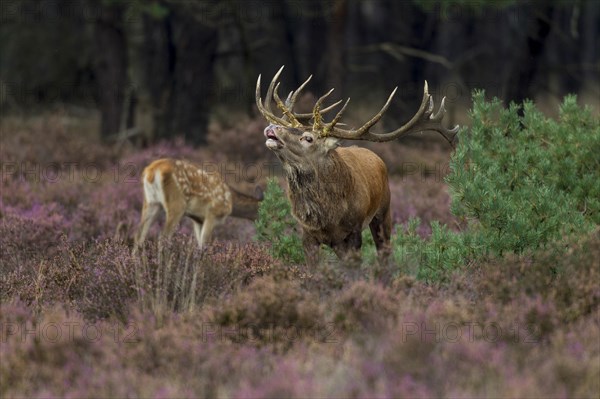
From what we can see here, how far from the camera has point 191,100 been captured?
20.3 m

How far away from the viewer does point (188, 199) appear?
11102mm

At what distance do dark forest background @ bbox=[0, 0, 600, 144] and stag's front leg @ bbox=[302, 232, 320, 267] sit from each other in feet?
26.1

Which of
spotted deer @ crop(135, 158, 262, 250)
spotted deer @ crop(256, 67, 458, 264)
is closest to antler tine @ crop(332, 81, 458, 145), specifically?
spotted deer @ crop(256, 67, 458, 264)

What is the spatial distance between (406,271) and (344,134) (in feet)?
5.12

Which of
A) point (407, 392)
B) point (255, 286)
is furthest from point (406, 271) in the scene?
point (407, 392)

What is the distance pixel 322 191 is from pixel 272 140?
2.12 ft

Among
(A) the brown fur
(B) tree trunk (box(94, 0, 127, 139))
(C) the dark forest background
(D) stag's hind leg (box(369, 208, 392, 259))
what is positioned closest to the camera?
(A) the brown fur

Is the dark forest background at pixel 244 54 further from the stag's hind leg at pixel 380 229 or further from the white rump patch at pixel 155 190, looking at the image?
the stag's hind leg at pixel 380 229

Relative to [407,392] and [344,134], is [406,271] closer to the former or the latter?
[344,134]

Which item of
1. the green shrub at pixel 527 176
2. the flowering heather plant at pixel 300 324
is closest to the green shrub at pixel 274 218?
the flowering heather plant at pixel 300 324

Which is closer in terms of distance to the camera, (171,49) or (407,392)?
(407,392)

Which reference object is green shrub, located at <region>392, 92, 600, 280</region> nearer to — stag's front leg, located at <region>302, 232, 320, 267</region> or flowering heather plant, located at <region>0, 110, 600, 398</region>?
flowering heather plant, located at <region>0, 110, 600, 398</region>

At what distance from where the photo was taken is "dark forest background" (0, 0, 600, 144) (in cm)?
1831

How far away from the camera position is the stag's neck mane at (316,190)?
7879 millimetres
